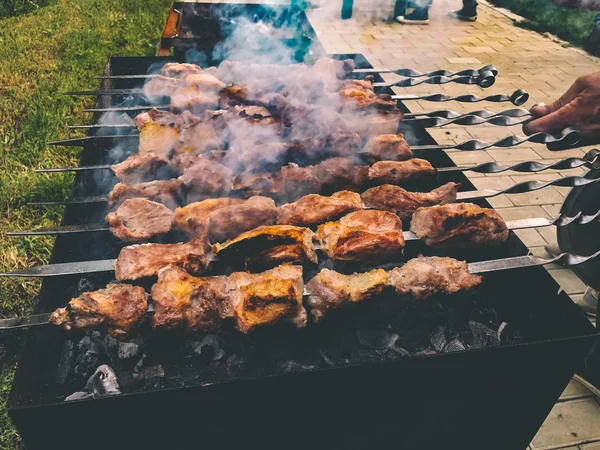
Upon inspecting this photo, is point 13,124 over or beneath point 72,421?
beneath

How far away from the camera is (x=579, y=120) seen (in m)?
2.73

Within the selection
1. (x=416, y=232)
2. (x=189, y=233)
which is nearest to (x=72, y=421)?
(x=189, y=233)

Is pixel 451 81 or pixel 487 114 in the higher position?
pixel 451 81

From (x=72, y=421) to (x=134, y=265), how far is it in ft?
2.22

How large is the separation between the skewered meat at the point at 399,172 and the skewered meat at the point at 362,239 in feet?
1.57

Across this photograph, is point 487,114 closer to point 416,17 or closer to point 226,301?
point 226,301

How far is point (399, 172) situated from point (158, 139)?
1.52m

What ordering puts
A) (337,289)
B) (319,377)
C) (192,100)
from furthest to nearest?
1. (192,100)
2. (337,289)
3. (319,377)

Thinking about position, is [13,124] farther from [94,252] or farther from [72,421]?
[72,421]

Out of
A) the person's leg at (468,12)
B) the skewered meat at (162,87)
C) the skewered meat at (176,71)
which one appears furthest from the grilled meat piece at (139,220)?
the person's leg at (468,12)

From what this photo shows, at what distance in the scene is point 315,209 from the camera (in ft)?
8.29

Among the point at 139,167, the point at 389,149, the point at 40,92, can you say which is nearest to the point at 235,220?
the point at 139,167

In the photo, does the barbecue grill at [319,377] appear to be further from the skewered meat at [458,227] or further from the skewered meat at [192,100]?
the skewered meat at [192,100]

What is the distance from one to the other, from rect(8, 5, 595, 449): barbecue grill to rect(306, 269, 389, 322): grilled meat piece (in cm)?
19
